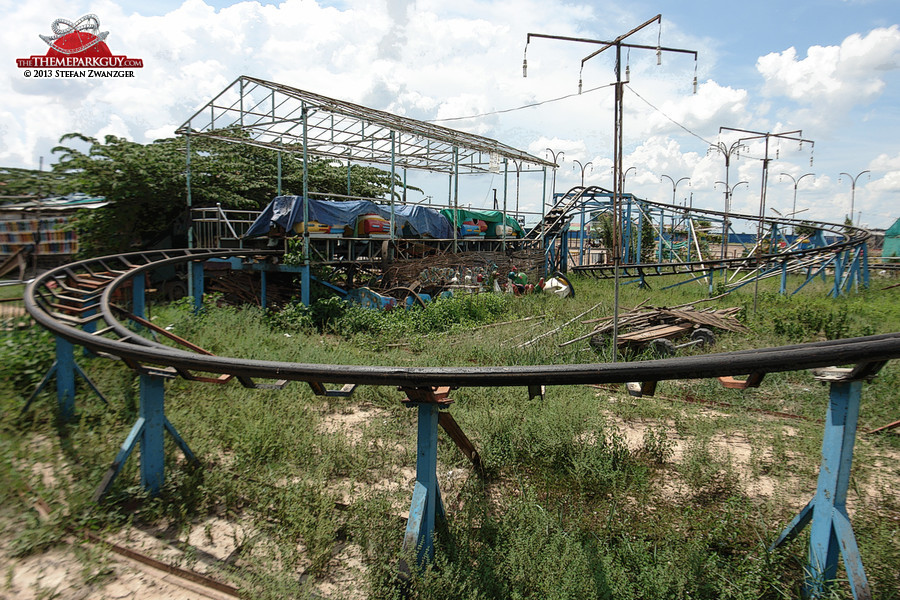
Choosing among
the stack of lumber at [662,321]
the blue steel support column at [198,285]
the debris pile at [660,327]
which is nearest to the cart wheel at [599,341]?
the debris pile at [660,327]

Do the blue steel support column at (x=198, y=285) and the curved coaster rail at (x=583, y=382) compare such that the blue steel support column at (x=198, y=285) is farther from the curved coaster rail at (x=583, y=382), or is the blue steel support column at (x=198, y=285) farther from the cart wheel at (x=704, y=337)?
the cart wheel at (x=704, y=337)

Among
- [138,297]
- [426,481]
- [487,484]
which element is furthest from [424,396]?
[138,297]

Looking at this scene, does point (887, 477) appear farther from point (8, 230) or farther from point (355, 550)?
point (8, 230)

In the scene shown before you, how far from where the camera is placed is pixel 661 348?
29.7 feet

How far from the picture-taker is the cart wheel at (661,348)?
350 inches

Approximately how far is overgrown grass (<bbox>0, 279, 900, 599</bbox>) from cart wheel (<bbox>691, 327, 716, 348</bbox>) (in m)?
1.75

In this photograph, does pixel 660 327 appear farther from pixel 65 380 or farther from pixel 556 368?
pixel 65 380

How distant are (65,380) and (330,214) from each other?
867 centimetres

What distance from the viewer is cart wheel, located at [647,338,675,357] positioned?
29.1ft

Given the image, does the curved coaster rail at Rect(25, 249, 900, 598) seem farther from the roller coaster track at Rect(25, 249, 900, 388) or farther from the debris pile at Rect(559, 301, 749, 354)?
the debris pile at Rect(559, 301, 749, 354)

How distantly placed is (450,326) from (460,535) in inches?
334


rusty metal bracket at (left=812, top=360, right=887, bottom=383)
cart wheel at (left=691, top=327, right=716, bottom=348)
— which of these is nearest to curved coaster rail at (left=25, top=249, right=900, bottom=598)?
rusty metal bracket at (left=812, top=360, right=887, bottom=383)

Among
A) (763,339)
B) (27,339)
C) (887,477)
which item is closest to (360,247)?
(27,339)

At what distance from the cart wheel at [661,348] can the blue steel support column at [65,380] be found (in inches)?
319
